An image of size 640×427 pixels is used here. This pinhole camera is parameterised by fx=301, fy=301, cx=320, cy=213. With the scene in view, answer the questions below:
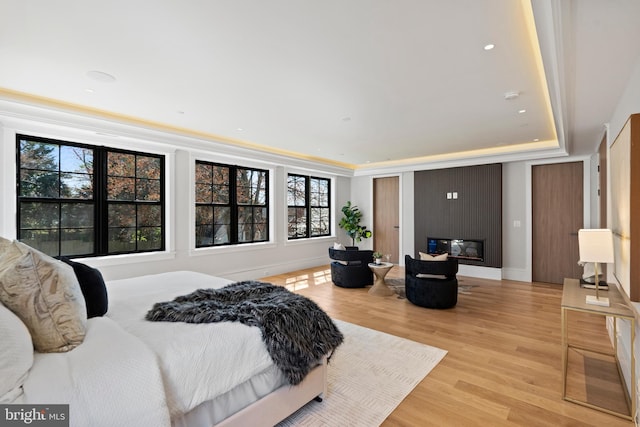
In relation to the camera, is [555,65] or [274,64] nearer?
[555,65]

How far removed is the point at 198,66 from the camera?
2.59m

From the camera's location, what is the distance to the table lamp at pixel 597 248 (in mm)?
2170

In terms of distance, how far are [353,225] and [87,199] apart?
18.4 feet

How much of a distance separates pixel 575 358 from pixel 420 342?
4.52ft

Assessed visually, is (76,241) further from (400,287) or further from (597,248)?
(597,248)

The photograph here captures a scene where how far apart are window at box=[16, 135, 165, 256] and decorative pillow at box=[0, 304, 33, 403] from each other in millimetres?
3232

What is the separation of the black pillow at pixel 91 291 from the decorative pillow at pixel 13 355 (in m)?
0.63

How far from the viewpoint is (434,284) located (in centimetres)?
412

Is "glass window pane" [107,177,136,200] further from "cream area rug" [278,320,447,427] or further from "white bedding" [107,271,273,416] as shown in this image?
"cream area rug" [278,320,447,427]

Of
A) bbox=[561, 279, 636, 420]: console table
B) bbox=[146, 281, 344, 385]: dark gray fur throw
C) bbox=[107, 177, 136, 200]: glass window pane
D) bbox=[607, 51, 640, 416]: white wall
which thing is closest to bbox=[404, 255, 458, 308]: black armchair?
bbox=[561, 279, 636, 420]: console table

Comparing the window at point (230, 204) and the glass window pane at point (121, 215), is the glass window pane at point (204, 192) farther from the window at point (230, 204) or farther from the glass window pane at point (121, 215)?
the glass window pane at point (121, 215)

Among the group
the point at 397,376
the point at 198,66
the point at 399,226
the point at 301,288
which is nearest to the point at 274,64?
the point at 198,66

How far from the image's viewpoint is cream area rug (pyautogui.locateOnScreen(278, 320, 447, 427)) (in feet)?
6.56

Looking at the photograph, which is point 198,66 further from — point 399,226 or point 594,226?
point 594,226
